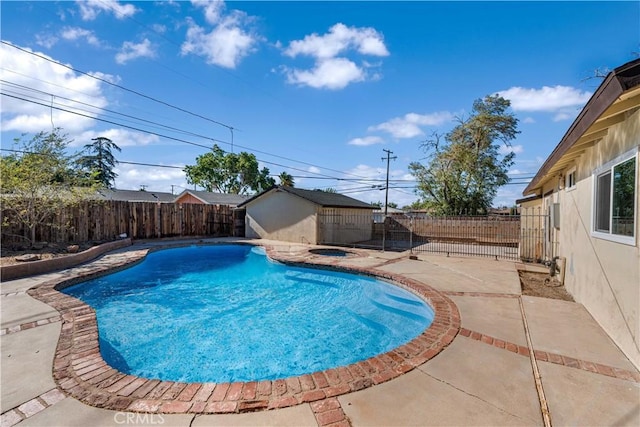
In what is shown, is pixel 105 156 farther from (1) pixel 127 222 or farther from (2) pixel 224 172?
(1) pixel 127 222

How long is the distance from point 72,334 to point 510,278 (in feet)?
30.8

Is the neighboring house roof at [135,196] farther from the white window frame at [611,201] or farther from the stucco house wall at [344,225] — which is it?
the white window frame at [611,201]

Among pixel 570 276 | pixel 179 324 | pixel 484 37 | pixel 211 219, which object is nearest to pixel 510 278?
pixel 570 276

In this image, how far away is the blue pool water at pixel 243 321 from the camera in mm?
4434

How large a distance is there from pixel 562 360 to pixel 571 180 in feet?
16.5

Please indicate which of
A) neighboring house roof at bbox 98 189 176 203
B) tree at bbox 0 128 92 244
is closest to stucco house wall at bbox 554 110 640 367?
tree at bbox 0 128 92 244

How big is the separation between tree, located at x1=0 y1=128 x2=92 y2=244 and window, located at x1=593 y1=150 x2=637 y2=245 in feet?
46.3

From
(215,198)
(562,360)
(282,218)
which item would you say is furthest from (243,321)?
(215,198)

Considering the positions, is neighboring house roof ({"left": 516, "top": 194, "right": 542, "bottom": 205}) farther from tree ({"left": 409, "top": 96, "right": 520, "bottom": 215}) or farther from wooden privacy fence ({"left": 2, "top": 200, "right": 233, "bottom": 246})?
wooden privacy fence ({"left": 2, "top": 200, "right": 233, "bottom": 246})

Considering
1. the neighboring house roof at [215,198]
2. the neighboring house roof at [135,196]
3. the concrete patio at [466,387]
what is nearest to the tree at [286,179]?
the neighboring house roof at [215,198]

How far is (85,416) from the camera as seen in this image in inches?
93.4

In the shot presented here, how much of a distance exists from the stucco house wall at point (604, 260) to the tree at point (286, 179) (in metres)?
34.5

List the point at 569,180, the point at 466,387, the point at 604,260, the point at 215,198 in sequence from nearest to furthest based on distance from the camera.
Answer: the point at 466,387 < the point at 604,260 < the point at 569,180 < the point at 215,198

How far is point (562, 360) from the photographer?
3.28 m
